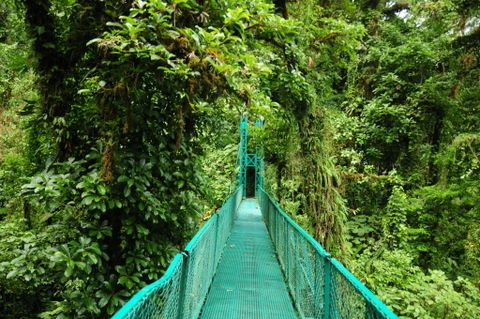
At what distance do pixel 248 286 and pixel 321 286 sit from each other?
5.40 ft

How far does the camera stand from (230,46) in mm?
2492

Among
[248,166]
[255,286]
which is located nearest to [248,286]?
[255,286]

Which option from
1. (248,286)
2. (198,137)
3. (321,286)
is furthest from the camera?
(248,286)

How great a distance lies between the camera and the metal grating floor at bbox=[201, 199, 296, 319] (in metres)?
3.31

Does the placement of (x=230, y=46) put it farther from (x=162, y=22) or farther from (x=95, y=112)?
(x=95, y=112)

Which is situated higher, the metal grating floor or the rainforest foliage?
the rainforest foliage

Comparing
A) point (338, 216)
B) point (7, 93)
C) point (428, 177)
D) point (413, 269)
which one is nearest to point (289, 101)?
point (338, 216)

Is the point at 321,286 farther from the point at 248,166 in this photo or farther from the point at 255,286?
the point at 248,166

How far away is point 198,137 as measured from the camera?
3197mm

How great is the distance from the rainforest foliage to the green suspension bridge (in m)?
0.37

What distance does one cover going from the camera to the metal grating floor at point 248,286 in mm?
3312

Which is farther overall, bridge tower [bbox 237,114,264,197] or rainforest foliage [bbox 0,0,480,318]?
bridge tower [bbox 237,114,264,197]

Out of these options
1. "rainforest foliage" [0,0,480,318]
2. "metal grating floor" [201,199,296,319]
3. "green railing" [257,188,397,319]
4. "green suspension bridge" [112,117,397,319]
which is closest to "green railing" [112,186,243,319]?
"green suspension bridge" [112,117,397,319]

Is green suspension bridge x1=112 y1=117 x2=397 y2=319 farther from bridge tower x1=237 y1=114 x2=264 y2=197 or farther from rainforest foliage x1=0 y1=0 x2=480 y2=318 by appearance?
bridge tower x1=237 y1=114 x2=264 y2=197
